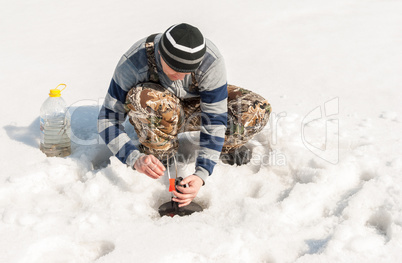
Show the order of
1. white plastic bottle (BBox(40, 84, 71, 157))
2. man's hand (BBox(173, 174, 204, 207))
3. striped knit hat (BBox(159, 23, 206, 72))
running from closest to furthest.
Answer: striped knit hat (BBox(159, 23, 206, 72)), man's hand (BBox(173, 174, 204, 207)), white plastic bottle (BBox(40, 84, 71, 157))

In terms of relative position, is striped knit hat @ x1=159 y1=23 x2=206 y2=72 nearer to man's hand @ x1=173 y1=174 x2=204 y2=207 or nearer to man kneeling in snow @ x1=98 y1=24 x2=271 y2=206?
man kneeling in snow @ x1=98 y1=24 x2=271 y2=206

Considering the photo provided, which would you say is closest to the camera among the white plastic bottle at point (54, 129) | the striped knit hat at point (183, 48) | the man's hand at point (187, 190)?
the striped knit hat at point (183, 48)

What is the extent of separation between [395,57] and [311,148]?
2140mm

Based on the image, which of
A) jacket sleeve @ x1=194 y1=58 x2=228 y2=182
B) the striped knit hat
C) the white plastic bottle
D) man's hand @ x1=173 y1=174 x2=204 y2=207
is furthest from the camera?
the white plastic bottle

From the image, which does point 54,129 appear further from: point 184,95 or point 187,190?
point 187,190

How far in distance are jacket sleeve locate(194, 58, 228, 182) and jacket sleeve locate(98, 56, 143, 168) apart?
1.20 feet

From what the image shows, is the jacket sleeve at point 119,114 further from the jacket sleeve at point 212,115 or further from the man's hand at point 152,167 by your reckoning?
the jacket sleeve at point 212,115

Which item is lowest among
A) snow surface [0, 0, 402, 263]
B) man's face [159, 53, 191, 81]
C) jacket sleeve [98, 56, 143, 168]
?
snow surface [0, 0, 402, 263]

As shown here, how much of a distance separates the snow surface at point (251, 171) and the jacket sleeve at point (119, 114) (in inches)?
7.7

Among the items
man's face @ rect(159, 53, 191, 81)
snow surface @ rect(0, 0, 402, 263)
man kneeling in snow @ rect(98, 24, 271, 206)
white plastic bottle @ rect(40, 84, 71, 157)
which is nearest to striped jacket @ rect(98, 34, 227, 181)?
man kneeling in snow @ rect(98, 24, 271, 206)

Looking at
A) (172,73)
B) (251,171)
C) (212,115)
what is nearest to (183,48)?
(172,73)

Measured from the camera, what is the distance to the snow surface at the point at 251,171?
1792 mm

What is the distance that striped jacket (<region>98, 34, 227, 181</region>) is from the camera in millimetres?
2020

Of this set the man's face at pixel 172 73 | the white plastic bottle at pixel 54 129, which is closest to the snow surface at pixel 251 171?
the white plastic bottle at pixel 54 129
